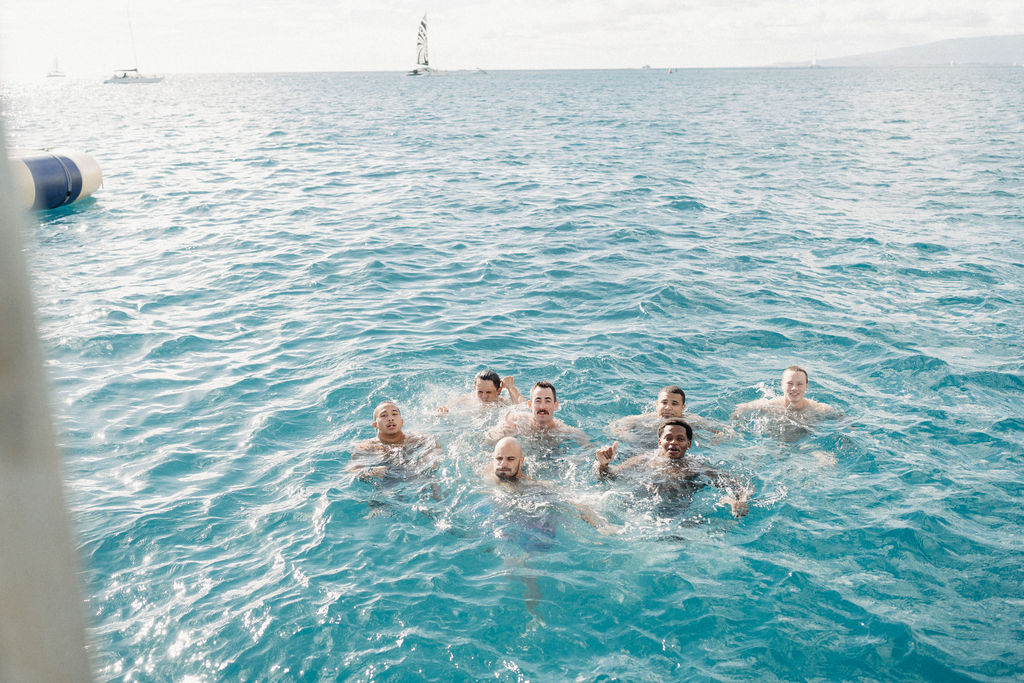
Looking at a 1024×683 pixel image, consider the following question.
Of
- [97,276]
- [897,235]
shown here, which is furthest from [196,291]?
[897,235]

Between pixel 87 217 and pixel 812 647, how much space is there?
71.6 feet

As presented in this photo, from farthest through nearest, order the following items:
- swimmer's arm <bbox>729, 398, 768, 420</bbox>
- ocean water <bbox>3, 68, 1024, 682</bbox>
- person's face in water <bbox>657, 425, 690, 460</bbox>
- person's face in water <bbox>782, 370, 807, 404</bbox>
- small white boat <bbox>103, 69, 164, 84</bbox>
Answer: small white boat <bbox>103, 69, 164, 84</bbox>
swimmer's arm <bbox>729, 398, 768, 420</bbox>
person's face in water <bbox>782, 370, 807, 404</bbox>
person's face in water <bbox>657, 425, 690, 460</bbox>
ocean water <bbox>3, 68, 1024, 682</bbox>

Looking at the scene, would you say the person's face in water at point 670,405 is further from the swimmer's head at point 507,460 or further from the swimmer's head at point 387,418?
the swimmer's head at point 387,418

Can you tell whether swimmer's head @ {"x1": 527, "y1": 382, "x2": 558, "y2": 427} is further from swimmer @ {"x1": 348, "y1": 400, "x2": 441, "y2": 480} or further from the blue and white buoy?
the blue and white buoy

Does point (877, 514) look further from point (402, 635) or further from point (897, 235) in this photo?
point (897, 235)

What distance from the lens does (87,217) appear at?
70.7 feet

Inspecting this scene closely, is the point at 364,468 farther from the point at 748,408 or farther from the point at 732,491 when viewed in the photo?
the point at 748,408

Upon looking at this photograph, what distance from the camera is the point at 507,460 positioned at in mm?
7973

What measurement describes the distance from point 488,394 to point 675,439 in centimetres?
268

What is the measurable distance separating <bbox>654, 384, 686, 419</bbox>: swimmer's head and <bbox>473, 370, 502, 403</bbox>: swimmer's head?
209cm

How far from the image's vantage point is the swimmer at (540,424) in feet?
30.3

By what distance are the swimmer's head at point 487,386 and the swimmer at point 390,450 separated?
110cm

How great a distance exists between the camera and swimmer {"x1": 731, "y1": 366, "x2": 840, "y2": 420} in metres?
9.62

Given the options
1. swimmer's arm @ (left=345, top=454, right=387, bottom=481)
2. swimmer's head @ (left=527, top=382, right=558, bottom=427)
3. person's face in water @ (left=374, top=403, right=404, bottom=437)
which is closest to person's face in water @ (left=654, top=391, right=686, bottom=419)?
swimmer's head @ (left=527, top=382, right=558, bottom=427)
